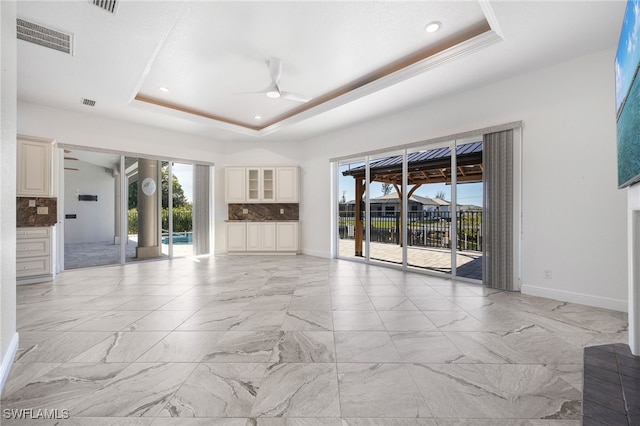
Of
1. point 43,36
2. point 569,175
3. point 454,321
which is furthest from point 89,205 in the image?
point 569,175

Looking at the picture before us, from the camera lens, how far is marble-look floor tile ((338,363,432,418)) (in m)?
1.40

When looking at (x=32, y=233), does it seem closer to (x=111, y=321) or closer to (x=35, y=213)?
(x=35, y=213)

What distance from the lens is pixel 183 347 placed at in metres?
2.08

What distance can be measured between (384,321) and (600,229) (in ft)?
8.95

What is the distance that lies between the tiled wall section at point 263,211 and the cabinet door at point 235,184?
0.34 m

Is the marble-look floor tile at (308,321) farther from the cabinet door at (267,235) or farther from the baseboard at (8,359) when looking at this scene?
the cabinet door at (267,235)

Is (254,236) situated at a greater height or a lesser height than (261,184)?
lesser

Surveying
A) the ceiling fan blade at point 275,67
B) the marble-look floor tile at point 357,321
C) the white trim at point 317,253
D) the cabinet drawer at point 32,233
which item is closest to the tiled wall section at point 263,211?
the white trim at point 317,253

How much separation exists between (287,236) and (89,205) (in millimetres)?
7503

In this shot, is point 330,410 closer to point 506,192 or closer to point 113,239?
point 506,192

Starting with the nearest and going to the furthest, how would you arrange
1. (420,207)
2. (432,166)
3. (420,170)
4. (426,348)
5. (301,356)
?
(301,356)
(426,348)
(432,166)
(420,170)
(420,207)

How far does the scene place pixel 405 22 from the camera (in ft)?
8.97

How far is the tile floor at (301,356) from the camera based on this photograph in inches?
55.5

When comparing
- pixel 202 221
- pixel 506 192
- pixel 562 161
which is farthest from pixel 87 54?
pixel 562 161
